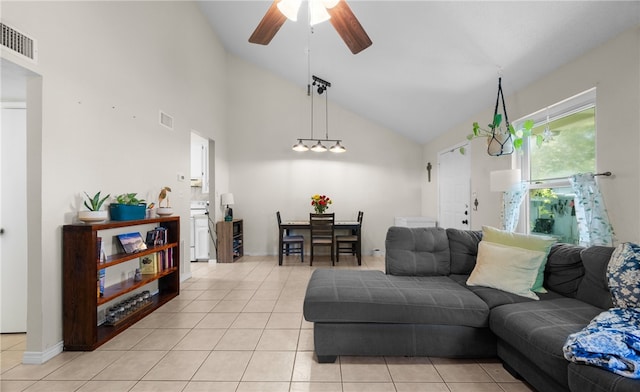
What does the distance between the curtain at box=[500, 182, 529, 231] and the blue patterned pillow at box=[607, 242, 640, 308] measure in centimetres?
132

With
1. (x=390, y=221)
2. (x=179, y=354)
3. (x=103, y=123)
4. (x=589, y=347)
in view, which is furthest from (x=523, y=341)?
(x=390, y=221)

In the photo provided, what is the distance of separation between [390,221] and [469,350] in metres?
4.08

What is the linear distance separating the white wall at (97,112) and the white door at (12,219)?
552 mm

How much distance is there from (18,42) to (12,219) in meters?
1.44

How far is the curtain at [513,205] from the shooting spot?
306 centimetres

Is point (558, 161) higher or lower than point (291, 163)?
lower

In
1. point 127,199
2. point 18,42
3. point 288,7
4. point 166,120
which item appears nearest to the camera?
point 18,42

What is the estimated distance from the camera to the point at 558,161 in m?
2.75

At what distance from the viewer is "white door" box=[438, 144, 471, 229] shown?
4367 millimetres

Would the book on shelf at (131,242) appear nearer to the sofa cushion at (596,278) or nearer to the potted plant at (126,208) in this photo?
the potted plant at (126,208)

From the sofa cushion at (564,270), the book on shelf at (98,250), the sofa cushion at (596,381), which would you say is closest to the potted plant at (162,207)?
the book on shelf at (98,250)

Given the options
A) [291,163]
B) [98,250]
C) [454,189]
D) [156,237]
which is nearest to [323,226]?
[291,163]

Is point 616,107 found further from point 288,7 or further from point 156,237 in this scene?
point 156,237

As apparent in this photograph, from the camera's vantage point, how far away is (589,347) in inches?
50.9
